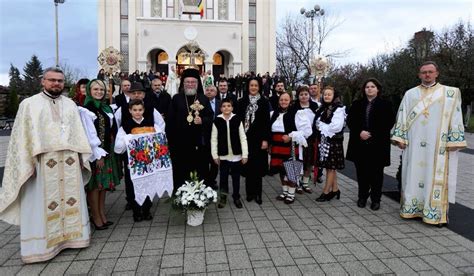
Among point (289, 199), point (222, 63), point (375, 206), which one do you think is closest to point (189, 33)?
point (222, 63)

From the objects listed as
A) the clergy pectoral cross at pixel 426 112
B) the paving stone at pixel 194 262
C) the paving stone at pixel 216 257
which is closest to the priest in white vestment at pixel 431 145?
the clergy pectoral cross at pixel 426 112

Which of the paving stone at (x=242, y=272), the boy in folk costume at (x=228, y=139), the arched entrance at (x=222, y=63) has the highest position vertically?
the arched entrance at (x=222, y=63)

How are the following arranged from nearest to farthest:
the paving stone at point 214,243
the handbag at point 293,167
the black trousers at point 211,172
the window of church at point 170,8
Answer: the paving stone at point 214,243 → the handbag at point 293,167 → the black trousers at point 211,172 → the window of church at point 170,8

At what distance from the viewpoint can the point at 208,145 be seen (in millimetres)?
6180

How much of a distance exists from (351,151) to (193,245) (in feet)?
10.7

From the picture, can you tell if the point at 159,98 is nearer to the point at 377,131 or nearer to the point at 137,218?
the point at 137,218

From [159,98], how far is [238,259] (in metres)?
4.77

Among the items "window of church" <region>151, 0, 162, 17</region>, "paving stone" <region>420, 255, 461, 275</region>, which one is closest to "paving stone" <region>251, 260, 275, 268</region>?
"paving stone" <region>420, 255, 461, 275</region>

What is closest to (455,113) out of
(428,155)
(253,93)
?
(428,155)

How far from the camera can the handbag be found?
247 inches

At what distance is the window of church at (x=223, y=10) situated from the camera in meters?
33.3

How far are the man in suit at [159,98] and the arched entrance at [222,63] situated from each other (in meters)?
25.4

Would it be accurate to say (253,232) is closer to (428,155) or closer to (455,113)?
(428,155)

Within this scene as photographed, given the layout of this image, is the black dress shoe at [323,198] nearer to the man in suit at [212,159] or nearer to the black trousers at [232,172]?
the black trousers at [232,172]
